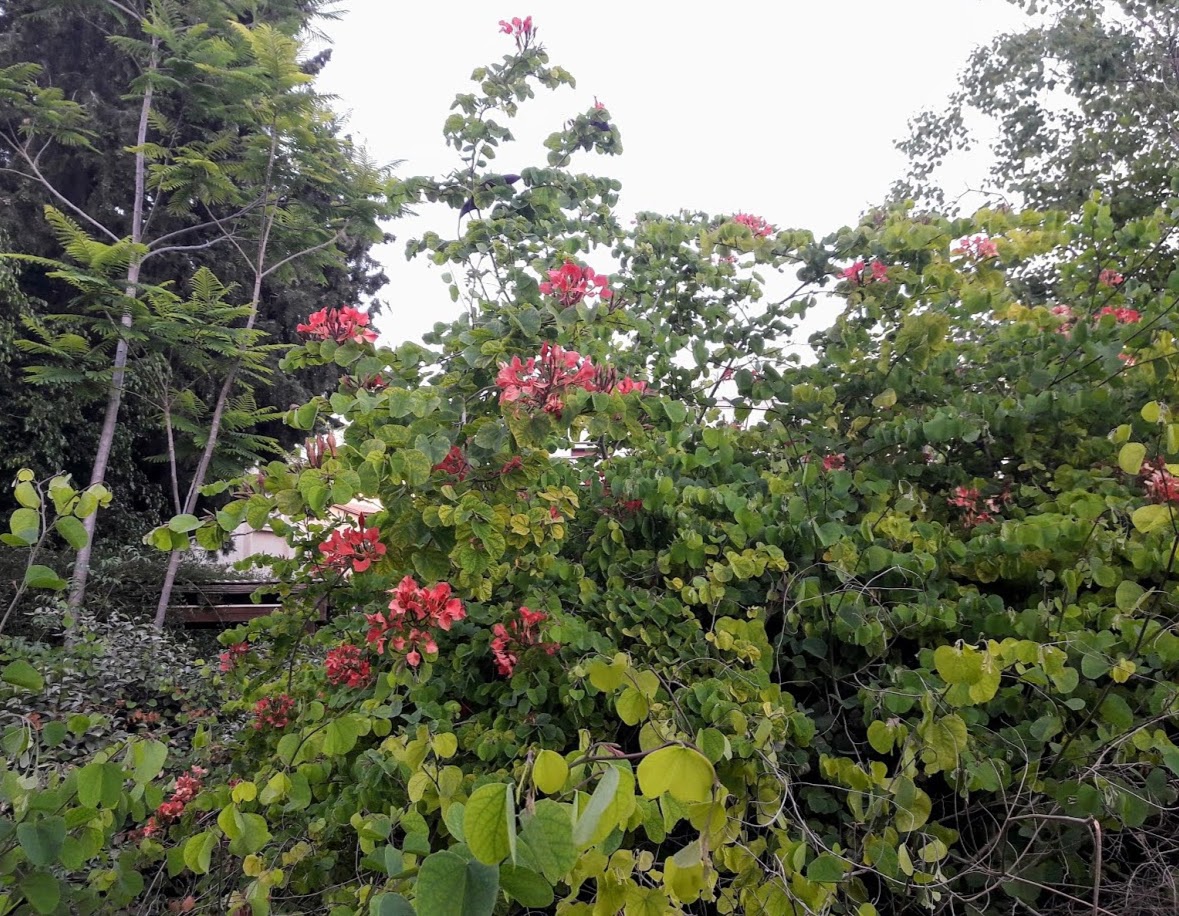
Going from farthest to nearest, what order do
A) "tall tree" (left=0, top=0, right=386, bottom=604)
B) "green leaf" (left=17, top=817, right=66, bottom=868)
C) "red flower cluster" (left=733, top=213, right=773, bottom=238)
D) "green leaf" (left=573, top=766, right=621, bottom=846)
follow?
"tall tree" (left=0, top=0, right=386, bottom=604), "red flower cluster" (left=733, top=213, right=773, bottom=238), "green leaf" (left=17, top=817, right=66, bottom=868), "green leaf" (left=573, top=766, right=621, bottom=846)

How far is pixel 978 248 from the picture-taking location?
2.00 m

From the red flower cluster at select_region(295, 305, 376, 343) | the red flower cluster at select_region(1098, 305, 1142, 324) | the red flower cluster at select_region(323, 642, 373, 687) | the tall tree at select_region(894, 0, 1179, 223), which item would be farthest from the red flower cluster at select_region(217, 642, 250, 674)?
the tall tree at select_region(894, 0, 1179, 223)

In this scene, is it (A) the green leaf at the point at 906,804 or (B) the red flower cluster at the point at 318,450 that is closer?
(A) the green leaf at the point at 906,804

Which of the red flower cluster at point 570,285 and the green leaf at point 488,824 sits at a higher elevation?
the red flower cluster at point 570,285

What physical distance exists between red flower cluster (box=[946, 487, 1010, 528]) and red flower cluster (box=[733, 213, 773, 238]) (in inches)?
37.2

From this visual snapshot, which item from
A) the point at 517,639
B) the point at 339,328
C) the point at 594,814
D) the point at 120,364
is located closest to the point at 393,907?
the point at 594,814

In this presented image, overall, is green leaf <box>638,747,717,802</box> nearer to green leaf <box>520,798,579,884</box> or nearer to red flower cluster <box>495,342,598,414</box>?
green leaf <box>520,798,579,884</box>

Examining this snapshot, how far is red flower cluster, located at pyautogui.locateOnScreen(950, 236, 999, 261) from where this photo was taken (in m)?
1.97

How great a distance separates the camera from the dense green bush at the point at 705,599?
2.96 feet

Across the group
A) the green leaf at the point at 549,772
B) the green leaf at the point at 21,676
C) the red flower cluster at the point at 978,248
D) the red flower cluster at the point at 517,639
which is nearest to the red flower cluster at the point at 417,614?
the red flower cluster at the point at 517,639

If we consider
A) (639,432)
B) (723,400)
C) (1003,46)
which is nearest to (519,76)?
(723,400)

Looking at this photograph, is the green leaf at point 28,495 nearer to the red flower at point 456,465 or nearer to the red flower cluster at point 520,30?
the red flower at point 456,465

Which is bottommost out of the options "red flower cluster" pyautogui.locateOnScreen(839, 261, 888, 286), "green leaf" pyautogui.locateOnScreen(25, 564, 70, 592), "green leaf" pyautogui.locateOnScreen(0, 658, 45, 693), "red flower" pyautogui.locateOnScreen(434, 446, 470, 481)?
"green leaf" pyautogui.locateOnScreen(0, 658, 45, 693)

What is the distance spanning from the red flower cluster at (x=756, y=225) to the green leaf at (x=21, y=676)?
1.98 metres
